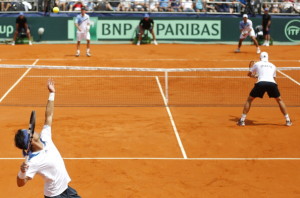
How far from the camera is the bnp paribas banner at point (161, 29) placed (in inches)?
1193

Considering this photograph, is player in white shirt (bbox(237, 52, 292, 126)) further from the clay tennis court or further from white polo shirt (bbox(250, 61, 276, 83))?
the clay tennis court

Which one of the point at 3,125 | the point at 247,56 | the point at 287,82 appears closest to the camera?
the point at 3,125

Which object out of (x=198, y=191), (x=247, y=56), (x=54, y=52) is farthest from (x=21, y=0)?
(x=198, y=191)

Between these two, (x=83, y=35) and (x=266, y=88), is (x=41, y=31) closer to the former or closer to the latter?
(x=83, y=35)

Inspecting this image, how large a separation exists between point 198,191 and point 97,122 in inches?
207

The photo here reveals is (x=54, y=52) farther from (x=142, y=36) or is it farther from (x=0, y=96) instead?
(x=0, y=96)

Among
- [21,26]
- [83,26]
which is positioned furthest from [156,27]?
[21,26]

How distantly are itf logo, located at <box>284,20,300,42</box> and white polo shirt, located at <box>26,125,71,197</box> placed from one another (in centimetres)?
2526

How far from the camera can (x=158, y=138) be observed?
1365 cm

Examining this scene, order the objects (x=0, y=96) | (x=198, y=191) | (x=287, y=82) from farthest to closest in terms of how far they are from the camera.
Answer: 1. (x=287, y=82)
2. (x=0, y=96)
3. (x=198, y=191)

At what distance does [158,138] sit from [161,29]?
17.4 metres

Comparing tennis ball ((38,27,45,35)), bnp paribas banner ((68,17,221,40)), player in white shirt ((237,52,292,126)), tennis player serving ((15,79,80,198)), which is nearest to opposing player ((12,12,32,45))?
tennis ball ((38,27,45,35))

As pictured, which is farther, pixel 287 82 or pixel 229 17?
pixel 229 17

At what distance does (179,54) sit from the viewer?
2692 cm
